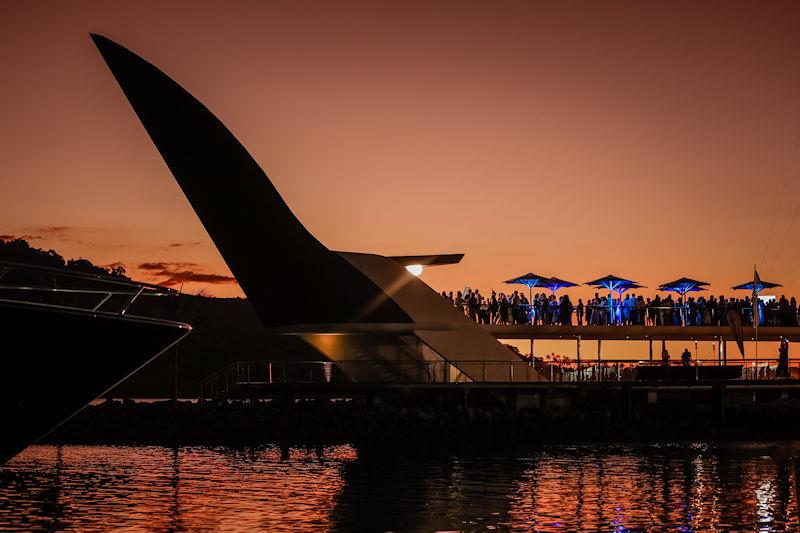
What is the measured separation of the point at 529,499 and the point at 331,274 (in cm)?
1896

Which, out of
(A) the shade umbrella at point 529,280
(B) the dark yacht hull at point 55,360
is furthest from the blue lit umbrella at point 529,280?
(B) the dark yacht hull at point 55,360

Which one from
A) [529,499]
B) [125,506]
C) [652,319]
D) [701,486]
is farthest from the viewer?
[652,319]

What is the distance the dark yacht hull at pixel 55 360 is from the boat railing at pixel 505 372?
2480cm

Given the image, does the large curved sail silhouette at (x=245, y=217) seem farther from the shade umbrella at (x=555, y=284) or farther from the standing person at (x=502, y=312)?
the shade umbrella at (x=555, y=284)

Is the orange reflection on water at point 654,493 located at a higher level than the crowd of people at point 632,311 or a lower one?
lower

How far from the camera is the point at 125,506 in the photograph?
24.5 m

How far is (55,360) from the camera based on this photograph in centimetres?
1773

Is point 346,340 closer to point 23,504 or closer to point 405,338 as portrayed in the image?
point 405,338

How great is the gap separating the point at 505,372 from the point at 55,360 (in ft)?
101

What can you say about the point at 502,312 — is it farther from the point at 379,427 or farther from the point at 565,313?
the point at 379,427

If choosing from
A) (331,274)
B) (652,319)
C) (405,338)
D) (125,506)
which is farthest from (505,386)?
(125,506)

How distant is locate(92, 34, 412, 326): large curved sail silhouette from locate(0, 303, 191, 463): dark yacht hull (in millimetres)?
21546

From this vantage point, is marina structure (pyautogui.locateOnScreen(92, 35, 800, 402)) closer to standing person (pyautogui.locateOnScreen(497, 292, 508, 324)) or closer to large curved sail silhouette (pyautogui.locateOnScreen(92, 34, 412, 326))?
large curved sail silhouette (pyautogui.locateOnScreen(92, 34, 412, 326))

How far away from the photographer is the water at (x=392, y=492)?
2250 centimetres
